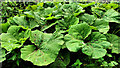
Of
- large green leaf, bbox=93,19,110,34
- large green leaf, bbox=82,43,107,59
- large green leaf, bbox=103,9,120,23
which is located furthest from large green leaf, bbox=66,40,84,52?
large green leaf, bbox=103,9,120,23

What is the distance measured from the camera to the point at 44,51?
5.14 ft

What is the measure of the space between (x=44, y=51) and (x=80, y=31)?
2.67 ft

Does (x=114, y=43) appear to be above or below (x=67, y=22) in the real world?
below

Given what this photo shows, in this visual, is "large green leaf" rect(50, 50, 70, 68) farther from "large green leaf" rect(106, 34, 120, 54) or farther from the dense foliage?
"large green leaf" rect(106, 34, 120, 54)

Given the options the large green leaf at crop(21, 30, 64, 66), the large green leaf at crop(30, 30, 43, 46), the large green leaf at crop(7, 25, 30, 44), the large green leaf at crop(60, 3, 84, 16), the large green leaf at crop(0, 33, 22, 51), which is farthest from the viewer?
the large green leaf at crop(60, 3, 84, 16)

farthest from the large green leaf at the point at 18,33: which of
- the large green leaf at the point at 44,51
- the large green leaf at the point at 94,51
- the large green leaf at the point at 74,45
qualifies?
the large green leaf at the point at 94,51

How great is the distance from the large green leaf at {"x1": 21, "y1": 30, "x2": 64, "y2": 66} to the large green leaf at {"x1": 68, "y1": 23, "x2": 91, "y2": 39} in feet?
1.03

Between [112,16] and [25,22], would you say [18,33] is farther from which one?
[112,16]

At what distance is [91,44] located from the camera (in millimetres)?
1744

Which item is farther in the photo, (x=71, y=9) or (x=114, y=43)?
(x=71, y=9)

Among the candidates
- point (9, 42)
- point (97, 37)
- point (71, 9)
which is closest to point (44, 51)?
point (9, 42)

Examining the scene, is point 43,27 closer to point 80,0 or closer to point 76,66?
point 76,66

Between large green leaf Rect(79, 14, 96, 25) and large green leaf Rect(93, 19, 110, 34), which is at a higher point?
large green leaf Rect(79, 14, 96, 25)

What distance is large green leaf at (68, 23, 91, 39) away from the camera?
6.00 feet
